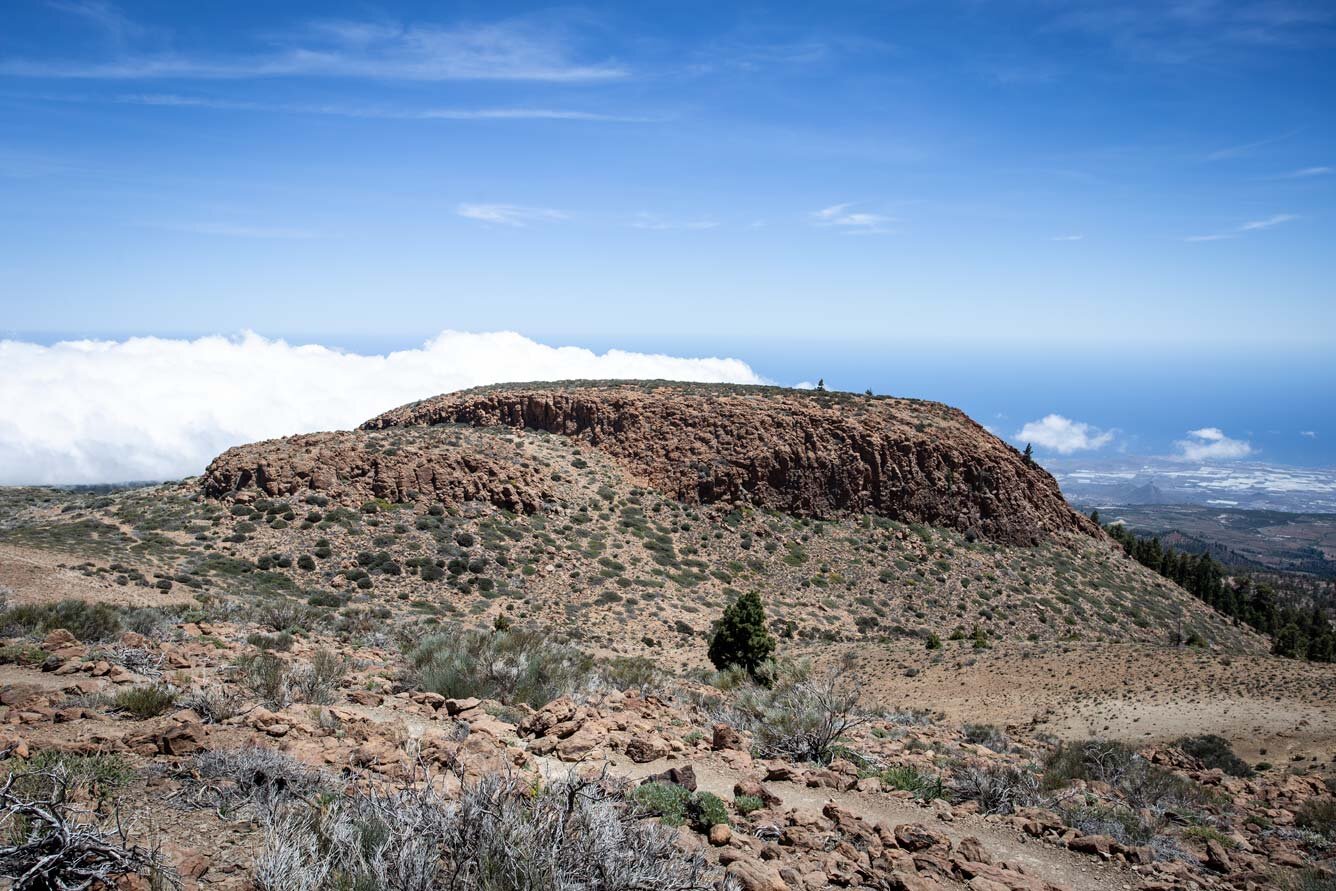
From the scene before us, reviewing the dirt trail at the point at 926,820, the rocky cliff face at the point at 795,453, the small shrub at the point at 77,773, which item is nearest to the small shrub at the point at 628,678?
the dirt trail at the point at 926,820

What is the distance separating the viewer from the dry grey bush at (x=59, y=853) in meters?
3.28

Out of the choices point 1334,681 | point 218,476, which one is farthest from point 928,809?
point 218,476

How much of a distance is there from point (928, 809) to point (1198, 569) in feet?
183

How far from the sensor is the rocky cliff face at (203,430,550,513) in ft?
89.3

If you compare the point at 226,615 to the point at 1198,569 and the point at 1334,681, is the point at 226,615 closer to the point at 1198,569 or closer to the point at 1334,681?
the point at 1334,681

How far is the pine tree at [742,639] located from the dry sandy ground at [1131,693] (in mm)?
3345

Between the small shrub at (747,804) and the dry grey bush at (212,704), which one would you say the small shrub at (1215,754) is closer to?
the small shrub at (747,804)

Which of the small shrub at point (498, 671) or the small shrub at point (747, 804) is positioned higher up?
the small shrub at point (747, 804)

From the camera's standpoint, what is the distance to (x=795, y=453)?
3744cm

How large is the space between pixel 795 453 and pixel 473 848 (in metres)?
34.7

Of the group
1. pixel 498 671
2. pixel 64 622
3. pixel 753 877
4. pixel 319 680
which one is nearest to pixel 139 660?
pixel 319 680

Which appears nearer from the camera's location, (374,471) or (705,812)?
(705,812)

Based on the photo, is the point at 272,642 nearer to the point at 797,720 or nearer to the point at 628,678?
the point at 628,678

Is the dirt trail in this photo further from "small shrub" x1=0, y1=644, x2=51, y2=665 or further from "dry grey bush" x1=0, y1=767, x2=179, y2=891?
"small shrub" x1=0, y1=644, x2=51, y2=665
